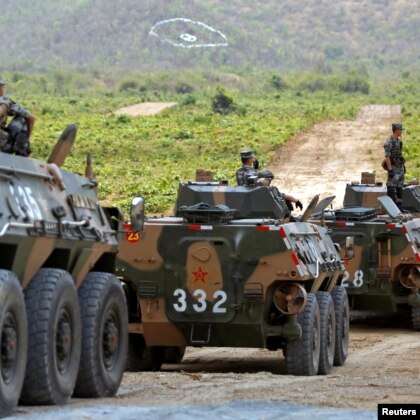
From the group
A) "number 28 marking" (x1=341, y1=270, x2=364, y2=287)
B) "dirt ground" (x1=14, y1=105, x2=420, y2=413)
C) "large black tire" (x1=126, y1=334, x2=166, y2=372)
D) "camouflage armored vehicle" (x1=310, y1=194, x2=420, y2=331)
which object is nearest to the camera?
"dirt ground" (x1=14, y1=105, x2=420, y2=413)

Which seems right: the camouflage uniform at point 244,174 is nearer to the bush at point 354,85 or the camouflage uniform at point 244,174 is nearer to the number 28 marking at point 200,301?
the number 28 marking at point 200,301

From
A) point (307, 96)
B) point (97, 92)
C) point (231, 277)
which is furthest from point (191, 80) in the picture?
point (231, 277)

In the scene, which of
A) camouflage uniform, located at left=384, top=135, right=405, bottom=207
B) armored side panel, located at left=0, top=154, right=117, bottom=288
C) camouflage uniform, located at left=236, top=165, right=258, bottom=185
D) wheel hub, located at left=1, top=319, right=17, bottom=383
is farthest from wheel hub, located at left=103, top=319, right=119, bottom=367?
camouflage uniform, located at left=384, top=135, right=405, bottom=207

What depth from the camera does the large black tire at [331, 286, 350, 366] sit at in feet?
51.7

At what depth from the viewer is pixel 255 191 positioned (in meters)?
16.5

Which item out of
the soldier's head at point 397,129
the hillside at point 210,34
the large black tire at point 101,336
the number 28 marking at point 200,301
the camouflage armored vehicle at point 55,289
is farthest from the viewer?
the hillside at point 210,34

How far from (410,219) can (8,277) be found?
12.1 metres

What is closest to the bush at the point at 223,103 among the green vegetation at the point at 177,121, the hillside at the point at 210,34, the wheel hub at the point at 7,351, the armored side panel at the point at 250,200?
the green vegetation at the point at 177,121

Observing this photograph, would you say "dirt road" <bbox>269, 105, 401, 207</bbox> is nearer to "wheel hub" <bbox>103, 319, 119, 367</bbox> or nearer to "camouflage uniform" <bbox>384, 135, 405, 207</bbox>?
"camouflage uniform" <bbox>384, 135, 405, 207</bbox>

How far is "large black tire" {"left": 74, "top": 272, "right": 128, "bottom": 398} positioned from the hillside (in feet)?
306

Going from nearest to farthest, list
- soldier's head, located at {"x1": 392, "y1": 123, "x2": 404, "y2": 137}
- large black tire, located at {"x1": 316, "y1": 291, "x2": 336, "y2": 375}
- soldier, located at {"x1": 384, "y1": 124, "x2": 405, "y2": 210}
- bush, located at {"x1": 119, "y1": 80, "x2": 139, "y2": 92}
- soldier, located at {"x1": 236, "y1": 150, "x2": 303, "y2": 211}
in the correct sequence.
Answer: large black tire, located at {"x1": 316, "y1": 291, "x2": 336, "y2": 375}, soldier, located at {"x1": 236, "y1": 150, "x2": 303, "y2": 211}, soldier's head, located at {"x1": 392, "y1": 123, "x2": 404, "y2": 137}, soldier, located at {"x1": 384, "y1": 124, "x2": 405, "y2": 210}, bush, located at {"x1": 119, "y1": 80, "x2": 139, "y2": 92}

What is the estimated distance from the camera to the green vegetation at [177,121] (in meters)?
40.0

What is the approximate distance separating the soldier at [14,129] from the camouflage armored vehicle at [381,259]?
9307 millimetres

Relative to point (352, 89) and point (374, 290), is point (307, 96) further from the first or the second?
point (374, 290)
